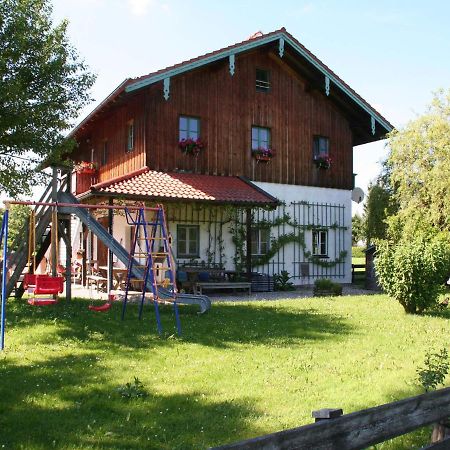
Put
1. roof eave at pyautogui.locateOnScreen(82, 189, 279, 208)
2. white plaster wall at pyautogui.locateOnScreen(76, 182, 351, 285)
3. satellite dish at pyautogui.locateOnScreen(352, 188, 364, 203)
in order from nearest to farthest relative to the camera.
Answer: roof eave at pyautogui.locateOnScreen(82, 189, 279, 208), white plaster wall at pyautogui.locateOnScreen(76, 182, 351, 285), satellite dish at pyautogui.locateOnScreen(352, 188, 364, 203)

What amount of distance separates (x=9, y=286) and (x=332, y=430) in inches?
452

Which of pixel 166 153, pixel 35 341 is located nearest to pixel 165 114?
pixel 166 153

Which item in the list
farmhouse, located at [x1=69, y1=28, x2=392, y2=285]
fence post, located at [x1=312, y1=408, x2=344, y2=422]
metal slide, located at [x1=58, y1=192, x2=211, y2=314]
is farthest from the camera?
farmhouse, located at [x1=69, y1=28, x2=392, y2=285]

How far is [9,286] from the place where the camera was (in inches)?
512

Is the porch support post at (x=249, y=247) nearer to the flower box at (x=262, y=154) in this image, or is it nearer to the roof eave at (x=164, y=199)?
the roof eave at (x=164, y=199)

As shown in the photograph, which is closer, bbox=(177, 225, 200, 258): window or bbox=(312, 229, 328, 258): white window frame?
bbox=(177, 225, 200, 258): window

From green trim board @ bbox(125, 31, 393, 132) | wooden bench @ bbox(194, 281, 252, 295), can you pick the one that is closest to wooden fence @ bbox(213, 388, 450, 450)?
wooden bench @ bbox(194, 281, 252, 295)

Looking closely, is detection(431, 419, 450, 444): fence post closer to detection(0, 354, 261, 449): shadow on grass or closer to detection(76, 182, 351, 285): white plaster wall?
detection(0, 354, 261, 449): shadow on grass

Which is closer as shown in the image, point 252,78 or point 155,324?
point 155,324

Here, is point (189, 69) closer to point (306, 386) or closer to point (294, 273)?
point (294, 273)

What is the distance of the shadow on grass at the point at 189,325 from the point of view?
912cm

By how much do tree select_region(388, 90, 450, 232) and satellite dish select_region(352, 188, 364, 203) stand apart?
2.02 metres

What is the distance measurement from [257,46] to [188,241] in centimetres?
737

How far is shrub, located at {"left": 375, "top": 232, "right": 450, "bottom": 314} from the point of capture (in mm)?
12133
